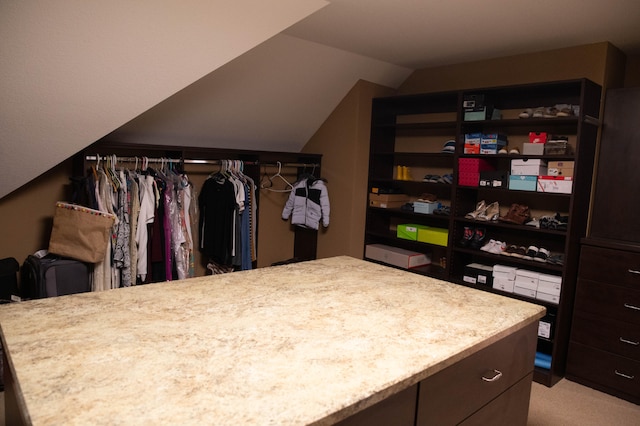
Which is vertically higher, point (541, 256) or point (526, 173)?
point (526, 173)

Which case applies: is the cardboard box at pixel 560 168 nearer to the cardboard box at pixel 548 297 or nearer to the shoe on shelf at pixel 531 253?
the shoe on shelf at pixel 531 253

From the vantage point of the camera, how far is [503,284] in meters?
3.55

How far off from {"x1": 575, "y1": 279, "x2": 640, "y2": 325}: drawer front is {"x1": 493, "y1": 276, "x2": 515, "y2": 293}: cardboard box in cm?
45

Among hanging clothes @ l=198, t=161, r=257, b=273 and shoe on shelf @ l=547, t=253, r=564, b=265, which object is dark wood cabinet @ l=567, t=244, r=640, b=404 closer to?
shoe on shelf @ l=547, t=253, r=564, b=265

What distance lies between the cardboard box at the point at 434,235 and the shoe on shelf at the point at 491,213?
0.36m

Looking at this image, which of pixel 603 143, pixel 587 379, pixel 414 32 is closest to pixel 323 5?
pixel 414 32

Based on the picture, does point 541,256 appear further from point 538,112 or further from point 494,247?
point 538,112

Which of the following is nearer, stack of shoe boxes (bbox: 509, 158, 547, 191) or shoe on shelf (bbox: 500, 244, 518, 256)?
stack of shoe boxes (bbox: 509, 158, 547, 191)

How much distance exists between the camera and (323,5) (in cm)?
276

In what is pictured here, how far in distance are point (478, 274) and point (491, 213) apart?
519 millimetres

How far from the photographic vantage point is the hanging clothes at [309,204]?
4535 millimetres

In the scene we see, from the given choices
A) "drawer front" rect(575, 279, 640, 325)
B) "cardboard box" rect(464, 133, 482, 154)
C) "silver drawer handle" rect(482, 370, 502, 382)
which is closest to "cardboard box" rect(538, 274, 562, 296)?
"drawer front" rect(575, 279, 640, 325)

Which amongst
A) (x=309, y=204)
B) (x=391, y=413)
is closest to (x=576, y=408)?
(x=391, y=413)

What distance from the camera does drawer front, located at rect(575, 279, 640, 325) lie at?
9.91 ft
